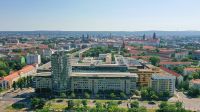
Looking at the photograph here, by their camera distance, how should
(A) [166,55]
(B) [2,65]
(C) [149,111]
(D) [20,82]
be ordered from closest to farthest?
(C) [149,111] → (D) [20,82] → (B) [2,65] → (A) [166,55]

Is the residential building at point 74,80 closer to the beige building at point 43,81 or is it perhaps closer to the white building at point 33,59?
the beige building at point 43,81

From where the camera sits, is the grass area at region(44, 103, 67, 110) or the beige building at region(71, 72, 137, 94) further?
the beige building at region(71, 72, 137, 94)

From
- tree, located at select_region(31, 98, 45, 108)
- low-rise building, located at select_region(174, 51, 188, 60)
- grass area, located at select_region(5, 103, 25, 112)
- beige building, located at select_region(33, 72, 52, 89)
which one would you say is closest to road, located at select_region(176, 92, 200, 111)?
tree, located at select_region(31, 98, 45, 108)

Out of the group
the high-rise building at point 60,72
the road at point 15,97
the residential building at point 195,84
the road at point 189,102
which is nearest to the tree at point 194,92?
the road at point 189,102

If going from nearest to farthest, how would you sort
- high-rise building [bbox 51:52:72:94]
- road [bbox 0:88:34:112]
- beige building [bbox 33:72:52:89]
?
road [bbox 0:88:34:112]
high-rise building [bbox 51:52:72:94]
beige building [bbox 33:72:52:89]

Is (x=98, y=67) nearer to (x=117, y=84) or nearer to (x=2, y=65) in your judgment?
(x=117, y=84)

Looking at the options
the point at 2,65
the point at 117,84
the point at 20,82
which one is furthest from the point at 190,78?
the point at 2,65

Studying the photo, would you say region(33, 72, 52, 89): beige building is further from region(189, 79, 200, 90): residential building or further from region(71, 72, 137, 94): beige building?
region(189, 79, 200, 90): residential building

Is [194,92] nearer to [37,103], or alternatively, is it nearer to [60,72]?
[60,72]
